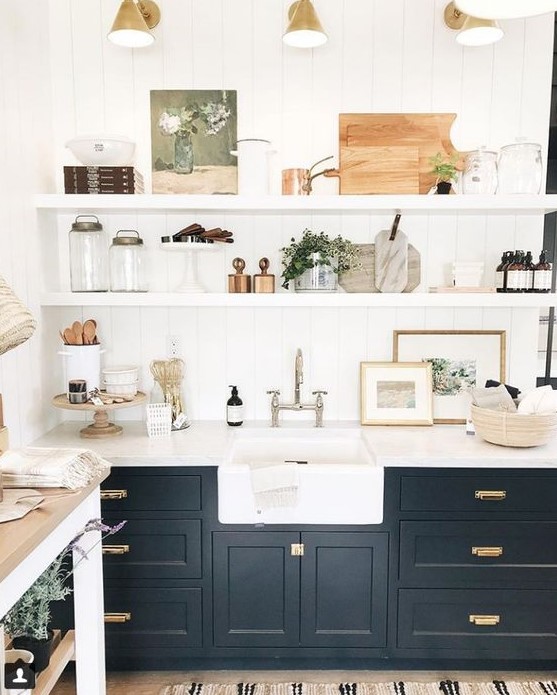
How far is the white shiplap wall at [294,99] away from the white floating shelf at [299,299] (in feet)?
0.84

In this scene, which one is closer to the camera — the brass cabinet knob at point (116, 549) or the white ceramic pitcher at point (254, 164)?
the brass cabinet knob at point (116, 549)

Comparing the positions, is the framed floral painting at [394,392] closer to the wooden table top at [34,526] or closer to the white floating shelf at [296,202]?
the white floating shelf at [296,202]

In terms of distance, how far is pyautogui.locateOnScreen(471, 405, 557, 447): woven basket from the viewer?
226 centimetres

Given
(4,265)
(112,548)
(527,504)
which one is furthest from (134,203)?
(527,504)

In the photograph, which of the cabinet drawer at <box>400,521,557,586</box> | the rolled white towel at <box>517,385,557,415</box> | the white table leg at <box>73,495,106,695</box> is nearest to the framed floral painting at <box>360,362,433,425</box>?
the rolled white towel at <box>517,385,557,415</box>

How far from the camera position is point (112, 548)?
7.47ft

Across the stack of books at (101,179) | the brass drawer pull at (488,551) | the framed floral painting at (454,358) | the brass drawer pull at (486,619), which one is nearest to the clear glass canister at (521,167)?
the framed floral painting at (454,358)

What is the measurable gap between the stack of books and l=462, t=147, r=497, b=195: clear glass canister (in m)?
1.45

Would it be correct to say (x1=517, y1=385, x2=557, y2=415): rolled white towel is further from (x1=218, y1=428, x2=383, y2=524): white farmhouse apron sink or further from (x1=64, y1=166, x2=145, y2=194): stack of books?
(x1=64, y1=166, x2=145, y2=194): stack of books

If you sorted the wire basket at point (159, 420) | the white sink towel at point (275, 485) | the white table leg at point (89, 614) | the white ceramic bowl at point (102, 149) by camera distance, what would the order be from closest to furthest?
the white table leg at point (89, 614) → the white sink towel at point (275, 485) → the white ceramic bowl at point (102, 149) → the wire basket at point (159, 420)

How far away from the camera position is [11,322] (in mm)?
1314

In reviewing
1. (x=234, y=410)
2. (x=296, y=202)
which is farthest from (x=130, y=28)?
(x=234, y=410)

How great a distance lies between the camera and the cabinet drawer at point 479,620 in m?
2.31

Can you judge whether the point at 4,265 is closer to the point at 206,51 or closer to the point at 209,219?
the point at 209,219
